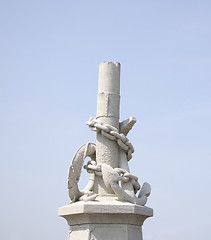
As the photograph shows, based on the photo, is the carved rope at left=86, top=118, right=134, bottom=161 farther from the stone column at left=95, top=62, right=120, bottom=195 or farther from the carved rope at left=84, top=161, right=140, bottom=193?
the carved rope at left=84, top=161, right=140, bottom=193

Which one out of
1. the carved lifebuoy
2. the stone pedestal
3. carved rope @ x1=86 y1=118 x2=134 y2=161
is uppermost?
carved rope @ x1=86 y1=118 x2=134 y2=161

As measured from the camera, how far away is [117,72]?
1032 centimetres

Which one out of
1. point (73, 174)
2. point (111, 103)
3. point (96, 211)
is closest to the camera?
point (96, 211)

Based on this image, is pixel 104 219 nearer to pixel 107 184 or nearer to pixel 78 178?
pixel 107 184

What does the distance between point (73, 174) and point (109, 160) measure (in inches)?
35.9

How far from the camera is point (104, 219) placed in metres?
8.91

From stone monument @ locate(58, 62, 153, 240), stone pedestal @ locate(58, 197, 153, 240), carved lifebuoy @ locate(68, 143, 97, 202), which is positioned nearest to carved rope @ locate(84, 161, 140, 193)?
stone monument @ locate(58, 62, 153, 240)

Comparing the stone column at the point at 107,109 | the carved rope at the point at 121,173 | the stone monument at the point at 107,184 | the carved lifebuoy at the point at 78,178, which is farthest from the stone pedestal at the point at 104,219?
the stone column at the point at 107,109

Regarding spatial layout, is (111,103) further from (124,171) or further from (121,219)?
(121,219)

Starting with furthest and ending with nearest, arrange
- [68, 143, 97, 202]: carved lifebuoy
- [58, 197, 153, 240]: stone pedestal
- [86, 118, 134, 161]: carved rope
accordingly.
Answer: [86, 118, 134, 161]: carved rope < [68, 143, 97, 202]: carved lifebuoy < [58, 197, 153, 240]: stone pedestal

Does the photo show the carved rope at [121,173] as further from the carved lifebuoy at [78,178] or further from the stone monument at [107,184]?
the carved lifebuoy at [78,178]

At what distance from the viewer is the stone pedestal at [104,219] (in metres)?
8.82

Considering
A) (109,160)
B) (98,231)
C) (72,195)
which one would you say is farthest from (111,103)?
(98,231)

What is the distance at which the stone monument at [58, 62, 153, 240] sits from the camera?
8.89m
